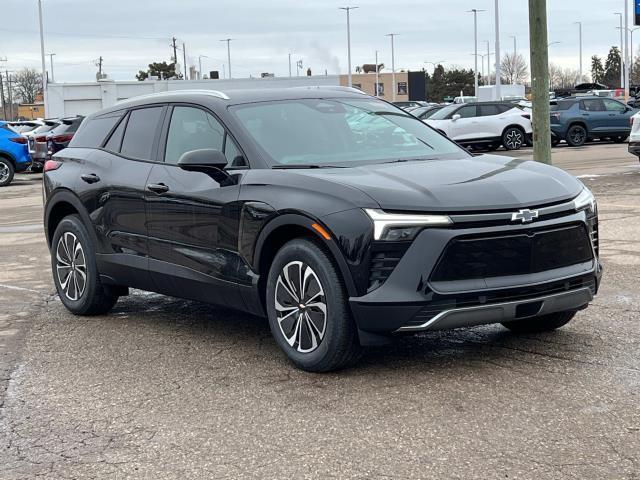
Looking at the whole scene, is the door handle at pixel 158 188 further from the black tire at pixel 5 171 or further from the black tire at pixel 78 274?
the black tire at pixel 5 171

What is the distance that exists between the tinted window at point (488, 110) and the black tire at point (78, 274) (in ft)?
75.1

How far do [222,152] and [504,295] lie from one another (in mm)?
2105

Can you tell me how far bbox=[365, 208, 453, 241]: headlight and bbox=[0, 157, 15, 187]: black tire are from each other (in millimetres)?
21542

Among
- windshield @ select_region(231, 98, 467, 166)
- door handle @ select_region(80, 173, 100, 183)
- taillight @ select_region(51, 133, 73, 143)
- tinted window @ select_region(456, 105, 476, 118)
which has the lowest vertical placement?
door handle @ select_region(80, 173, 100, 183)

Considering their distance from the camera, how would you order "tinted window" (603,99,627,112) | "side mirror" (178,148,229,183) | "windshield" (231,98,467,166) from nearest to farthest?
"side mirror" (178,148,229,183) → "windshield" (231,98,467,166) → "tinted window" (603,99,627,112)

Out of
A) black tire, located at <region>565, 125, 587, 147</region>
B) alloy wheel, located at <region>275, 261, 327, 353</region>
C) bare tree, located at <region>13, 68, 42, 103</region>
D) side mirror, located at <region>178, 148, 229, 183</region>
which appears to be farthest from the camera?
bare tree, located at <region>13, 68, 42, 103</region>

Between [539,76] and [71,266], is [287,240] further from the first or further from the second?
[539,76]

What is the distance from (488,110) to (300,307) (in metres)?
24.8

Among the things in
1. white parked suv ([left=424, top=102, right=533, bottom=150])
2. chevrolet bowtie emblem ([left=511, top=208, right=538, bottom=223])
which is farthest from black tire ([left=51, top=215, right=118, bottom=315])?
white parked suv ([left=424, top=102, right=533, bottom=150])

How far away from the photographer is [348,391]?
513 centimetres

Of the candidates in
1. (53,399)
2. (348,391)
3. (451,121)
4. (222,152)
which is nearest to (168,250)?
(222,152)

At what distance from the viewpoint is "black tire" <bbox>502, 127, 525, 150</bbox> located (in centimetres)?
2914

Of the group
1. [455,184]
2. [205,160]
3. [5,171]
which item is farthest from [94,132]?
[5,171]

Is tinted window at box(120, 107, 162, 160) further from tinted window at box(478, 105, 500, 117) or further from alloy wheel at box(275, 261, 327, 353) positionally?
tinted window at box(478, 105, 500, 117)
